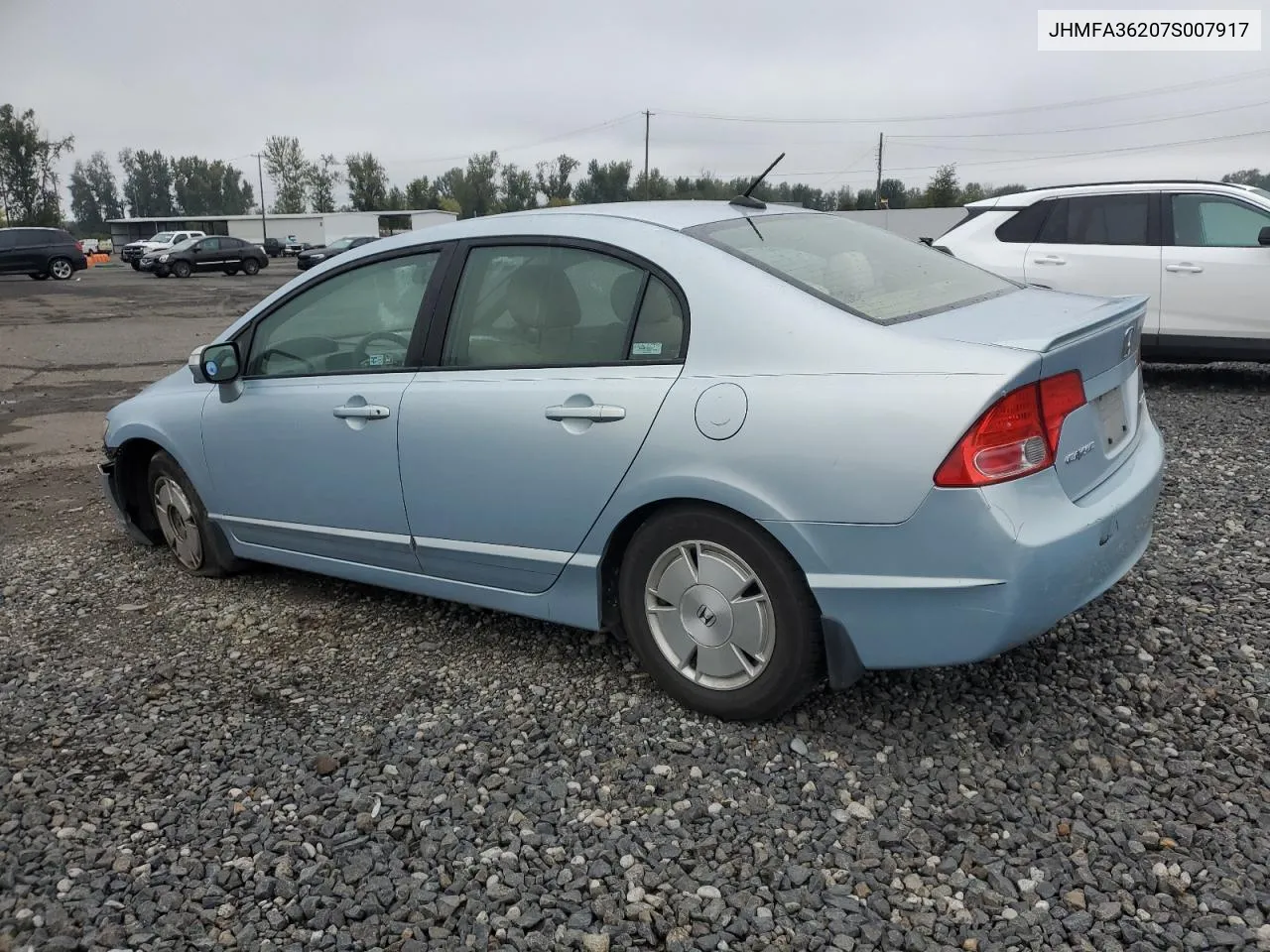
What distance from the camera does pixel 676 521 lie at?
3.04 metres

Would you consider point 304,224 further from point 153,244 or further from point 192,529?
point 192,529

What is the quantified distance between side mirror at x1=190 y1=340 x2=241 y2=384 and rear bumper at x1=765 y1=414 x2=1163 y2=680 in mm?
2570

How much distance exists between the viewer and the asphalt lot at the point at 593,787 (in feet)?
7.78

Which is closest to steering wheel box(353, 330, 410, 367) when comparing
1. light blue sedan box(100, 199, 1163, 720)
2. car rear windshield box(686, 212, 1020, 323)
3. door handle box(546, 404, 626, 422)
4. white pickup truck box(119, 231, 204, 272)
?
light blue sedan box(100, 199, 1163, 720)

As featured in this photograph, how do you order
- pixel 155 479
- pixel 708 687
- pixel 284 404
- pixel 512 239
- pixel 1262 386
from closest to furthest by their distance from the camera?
1. pixel 708 687
2. pixel 512 239
3. pixel 284 404
4. pixel 155 479
5. pixel 1262 386

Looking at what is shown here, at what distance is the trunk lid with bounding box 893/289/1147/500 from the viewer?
2.76m

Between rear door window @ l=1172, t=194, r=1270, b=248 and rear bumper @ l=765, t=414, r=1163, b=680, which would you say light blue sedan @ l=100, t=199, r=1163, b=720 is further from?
rear door window @ l=1172, t=194, r=1270, b=248

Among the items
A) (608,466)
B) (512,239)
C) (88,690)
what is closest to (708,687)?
(608,466)

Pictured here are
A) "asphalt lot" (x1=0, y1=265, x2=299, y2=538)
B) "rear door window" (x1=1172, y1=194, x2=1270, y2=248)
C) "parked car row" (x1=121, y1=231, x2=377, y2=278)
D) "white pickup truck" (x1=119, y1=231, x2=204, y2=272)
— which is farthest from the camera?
"white pickup truck" (x1=119, y1=231, x2=204, y2=272)

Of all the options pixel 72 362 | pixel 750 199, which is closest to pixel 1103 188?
pixel 750 199

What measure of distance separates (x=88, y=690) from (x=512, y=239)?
7.27ft

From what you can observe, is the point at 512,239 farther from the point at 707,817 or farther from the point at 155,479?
the point at 155,479

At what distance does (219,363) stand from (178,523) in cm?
102

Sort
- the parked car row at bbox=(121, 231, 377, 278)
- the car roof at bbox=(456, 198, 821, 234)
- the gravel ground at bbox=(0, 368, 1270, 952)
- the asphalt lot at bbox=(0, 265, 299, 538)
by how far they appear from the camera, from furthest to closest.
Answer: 1. the parked car row at bbox=(121, 231, 377, 278)
2. the asphalt lot at bbox=(0, 265, 299, 538)
3. the car roof at bbox=(456, 198, 821, 234)
4. the gravel ground at bbox=(0, 368, 1270, 952)
